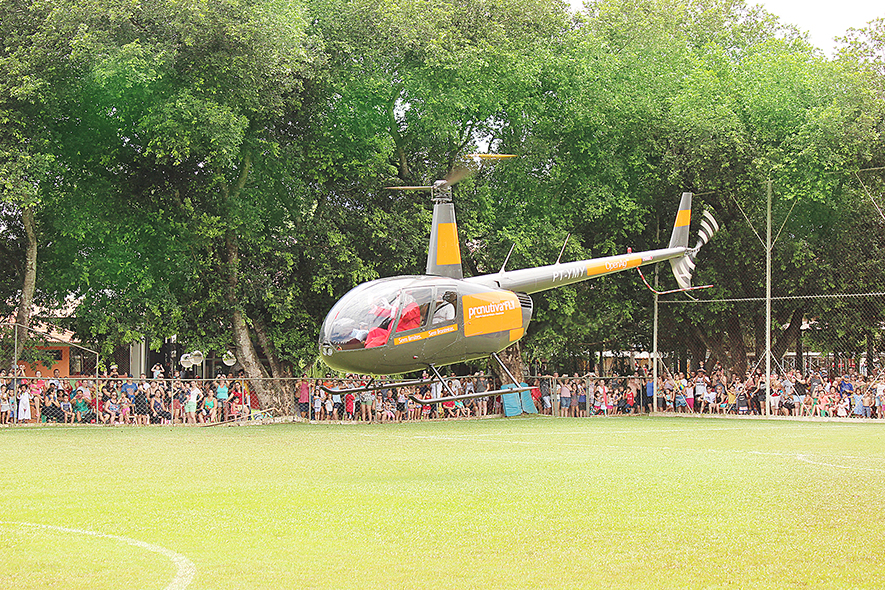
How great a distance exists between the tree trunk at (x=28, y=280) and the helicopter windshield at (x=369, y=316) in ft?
62.9

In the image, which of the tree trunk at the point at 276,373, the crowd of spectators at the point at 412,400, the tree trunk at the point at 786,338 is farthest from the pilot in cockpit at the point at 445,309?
the tree trunk at the point at 786,338

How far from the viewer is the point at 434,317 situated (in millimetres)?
17047

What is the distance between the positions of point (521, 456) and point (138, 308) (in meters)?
18.2

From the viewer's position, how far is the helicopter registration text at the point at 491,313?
1766cm

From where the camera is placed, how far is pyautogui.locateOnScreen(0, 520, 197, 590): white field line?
25.6 feet

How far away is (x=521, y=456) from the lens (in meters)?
19.6

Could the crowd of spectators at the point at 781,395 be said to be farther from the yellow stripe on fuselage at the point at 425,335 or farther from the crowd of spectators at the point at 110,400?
the yellow stripe on fuselage at the point at 425,335

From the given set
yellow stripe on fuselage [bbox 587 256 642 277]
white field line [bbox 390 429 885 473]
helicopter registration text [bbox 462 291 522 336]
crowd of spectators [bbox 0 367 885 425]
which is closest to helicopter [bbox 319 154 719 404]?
helicopter registration text [bbox 462 291 522 336]

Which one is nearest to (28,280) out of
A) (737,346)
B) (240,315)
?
(240,315)

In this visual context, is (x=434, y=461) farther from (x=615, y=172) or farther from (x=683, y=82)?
(x=683, y=82)

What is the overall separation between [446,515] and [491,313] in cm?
702

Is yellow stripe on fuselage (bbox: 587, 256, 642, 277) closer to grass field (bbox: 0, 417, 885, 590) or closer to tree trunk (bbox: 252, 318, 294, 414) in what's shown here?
grass field (bbox: 0, 417, 885, 590)

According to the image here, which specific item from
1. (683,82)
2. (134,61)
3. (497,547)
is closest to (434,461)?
(497,547)

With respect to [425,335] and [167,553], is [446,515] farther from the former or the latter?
[425,335]
